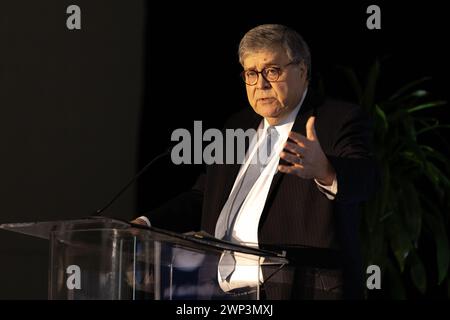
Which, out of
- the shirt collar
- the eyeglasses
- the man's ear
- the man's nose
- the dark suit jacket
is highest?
the man's ear

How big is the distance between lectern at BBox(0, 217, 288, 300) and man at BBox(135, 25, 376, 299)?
28cm

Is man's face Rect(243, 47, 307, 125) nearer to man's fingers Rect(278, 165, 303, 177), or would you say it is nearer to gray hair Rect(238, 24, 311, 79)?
gray hair Rect(238, 24, 311, 79)

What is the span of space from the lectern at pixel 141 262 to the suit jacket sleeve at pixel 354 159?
1.00 ft

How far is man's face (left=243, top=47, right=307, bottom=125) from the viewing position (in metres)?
2.63

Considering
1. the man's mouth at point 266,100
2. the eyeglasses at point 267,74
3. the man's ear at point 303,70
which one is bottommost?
the man's mouth at point 266,100

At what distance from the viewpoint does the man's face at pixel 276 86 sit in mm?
2629

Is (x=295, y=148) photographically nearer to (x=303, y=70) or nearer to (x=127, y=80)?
(x=303, y=70)

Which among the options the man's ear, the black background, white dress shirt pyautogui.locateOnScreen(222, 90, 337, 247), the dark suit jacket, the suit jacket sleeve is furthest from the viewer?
the black background

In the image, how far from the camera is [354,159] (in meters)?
2.38

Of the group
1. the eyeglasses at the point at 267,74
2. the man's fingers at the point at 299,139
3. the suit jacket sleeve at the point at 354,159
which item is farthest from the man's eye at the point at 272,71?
the man's fingers at the point at 299,139

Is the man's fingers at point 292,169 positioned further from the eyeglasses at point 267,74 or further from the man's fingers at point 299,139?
the eyeglasses at point 267,74

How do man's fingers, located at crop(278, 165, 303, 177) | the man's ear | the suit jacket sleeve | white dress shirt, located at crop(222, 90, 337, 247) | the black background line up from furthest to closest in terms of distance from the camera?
the black background
the man's ear
white dress shirt, located at crop(222, 90, 337, 247)
the suit jacket sleeve
man's fingers, located at crop(278, 165, 303, 177)

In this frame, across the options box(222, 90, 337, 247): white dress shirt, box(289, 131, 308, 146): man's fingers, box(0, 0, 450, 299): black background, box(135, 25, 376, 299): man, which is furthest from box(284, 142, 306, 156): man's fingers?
box(0, 0, 450, 299): black background

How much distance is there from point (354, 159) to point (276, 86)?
1.30 feet
